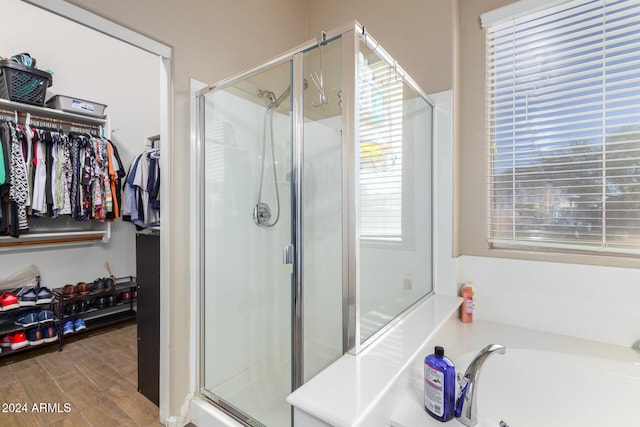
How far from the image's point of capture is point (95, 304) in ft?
9.50

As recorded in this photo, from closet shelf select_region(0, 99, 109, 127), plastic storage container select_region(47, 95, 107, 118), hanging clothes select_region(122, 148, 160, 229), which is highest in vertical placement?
plastic storage container select_region(47, 95, 107, 118)

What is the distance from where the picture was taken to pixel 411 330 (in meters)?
1.35

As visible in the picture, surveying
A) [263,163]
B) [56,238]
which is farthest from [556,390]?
[56,238]

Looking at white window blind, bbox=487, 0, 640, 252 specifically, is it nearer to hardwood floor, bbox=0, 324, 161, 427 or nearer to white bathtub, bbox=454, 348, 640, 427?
white bathtub, bbox=454, 348, 640, 427

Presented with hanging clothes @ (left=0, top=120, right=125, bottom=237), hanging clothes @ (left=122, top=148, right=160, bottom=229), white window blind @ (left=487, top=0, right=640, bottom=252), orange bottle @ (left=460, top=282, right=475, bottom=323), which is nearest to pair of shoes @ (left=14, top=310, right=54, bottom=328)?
hanging clothes @ (left=0, top=120, right=125, bottom=237)

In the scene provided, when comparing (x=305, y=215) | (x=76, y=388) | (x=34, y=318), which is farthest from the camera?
(x=34, y=318)

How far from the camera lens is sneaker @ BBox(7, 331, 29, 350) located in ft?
7.63

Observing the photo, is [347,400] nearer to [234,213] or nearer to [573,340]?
[234,213]

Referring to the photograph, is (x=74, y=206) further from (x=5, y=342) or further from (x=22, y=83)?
(x=5, y=342)

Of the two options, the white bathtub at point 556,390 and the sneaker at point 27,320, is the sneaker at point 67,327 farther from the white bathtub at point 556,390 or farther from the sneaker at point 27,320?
the white bathtub at point 556,390

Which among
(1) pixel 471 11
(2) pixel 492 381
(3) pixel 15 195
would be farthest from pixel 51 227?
(1) pixel 471 11

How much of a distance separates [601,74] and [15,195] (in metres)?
3.94

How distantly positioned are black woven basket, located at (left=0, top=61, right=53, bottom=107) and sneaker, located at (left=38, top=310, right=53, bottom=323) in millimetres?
1785

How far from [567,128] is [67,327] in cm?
412
